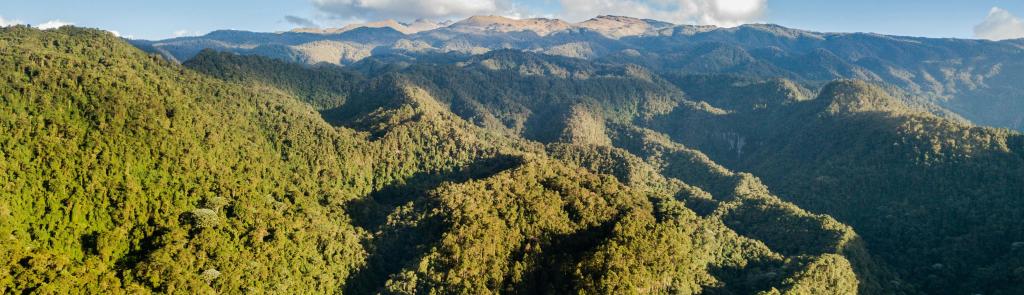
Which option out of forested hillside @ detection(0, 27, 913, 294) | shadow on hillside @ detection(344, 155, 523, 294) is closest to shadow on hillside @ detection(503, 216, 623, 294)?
forested hillside @ detection(0, 27, 913, 294)

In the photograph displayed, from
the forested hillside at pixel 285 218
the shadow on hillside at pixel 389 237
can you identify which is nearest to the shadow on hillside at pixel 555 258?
the forested hillside at pixel 285 218

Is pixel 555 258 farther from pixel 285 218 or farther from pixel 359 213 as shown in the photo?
pixel 285 218

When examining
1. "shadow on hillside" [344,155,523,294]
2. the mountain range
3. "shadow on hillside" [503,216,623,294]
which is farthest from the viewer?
"shadow on hillside" [344,155,523,294]

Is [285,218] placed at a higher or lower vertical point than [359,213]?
higher

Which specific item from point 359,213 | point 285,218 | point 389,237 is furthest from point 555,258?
point 285,218

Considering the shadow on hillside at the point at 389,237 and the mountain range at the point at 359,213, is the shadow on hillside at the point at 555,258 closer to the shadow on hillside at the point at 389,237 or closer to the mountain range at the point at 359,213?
the mountain range at the point at 359,213

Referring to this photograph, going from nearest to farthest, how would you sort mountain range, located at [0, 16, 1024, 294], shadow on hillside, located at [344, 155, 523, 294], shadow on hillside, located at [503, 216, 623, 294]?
mountain range, located at [0, 16, 1024, 294] → shadow on hillside, located at [503, 216, 623, 294] → shadow on hillside, located at [344, 155, 523, 294]

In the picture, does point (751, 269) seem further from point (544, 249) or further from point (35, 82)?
point (35, 82)

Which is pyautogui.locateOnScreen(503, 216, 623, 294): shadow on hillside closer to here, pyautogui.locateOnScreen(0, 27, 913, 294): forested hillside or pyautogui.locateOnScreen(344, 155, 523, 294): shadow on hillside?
pyautogui.locateOnScreen(0, 27, 913, 294): forested hillside
